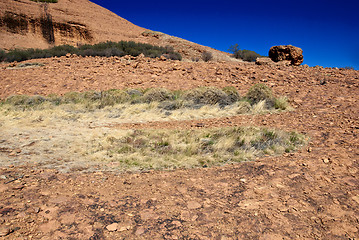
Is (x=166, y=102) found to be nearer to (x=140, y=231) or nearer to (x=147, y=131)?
(x=147, y=131)

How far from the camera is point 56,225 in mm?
2689

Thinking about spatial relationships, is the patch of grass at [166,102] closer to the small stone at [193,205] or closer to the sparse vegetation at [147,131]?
the sparse vegetation at [147,131]

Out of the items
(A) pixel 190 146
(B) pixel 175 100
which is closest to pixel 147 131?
(A) pixel 190 146

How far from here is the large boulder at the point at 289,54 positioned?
17.7 metres

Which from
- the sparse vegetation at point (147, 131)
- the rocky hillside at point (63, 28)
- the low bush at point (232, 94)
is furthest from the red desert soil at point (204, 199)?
the rocky hillside at point (63, 28)

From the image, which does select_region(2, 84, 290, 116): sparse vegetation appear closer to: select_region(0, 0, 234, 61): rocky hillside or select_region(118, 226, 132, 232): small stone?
select_region(118, 226, 132, 232): small stone

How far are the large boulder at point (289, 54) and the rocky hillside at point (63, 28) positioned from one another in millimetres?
7906

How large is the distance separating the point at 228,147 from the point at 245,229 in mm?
2946

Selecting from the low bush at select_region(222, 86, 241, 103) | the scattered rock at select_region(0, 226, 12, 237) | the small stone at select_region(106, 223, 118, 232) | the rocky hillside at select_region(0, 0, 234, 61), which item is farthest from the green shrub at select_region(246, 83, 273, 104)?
the rocky hillside at select_region(0, 0, 234, 61)

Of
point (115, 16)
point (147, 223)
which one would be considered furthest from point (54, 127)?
point (115, 16)

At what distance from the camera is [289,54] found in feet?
58.9

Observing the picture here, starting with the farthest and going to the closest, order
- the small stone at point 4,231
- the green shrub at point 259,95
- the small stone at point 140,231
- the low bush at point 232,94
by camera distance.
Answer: the low bush at point 232,94 → the green shrub at point 259,95 → the small stone at point 140,231 → the small stone at point 4,231

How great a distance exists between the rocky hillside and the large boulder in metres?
7.91

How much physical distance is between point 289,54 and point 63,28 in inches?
962
